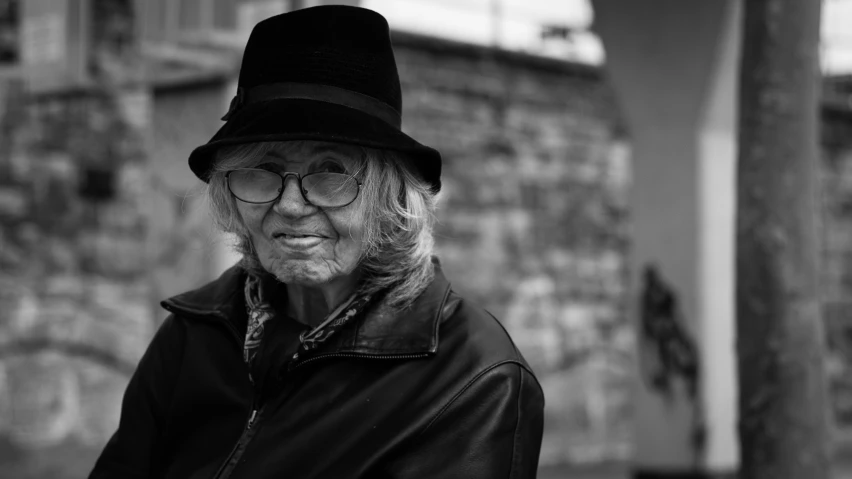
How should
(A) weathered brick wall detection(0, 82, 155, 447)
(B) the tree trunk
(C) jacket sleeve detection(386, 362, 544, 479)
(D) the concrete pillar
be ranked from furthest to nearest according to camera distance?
(A) weathered brick wall detection(0, 82, 155, 447), (D) the concrete pillar, (B) the tree trunk, (C) jacket sleeve detection(386, 362, 544, 479)

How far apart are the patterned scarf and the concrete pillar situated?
4275mm

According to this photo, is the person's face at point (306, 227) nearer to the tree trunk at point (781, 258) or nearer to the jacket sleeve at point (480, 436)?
the jacket sleeve at point (480, 436)

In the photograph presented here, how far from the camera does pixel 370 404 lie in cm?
179

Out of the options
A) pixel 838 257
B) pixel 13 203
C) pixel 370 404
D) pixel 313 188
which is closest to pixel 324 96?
pixel 313 188

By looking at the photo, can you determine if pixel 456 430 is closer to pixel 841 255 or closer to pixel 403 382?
pixel 403 382

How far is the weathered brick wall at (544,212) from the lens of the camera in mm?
8405

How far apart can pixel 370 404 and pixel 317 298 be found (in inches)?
11.6

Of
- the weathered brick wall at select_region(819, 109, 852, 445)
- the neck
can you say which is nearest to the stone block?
the neck

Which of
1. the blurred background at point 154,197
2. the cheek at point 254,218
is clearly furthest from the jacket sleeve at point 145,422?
the blurred background at point 154,197

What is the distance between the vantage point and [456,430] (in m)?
1.76

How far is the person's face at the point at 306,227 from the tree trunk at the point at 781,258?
5.84ft

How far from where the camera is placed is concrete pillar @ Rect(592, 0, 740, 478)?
5.93m

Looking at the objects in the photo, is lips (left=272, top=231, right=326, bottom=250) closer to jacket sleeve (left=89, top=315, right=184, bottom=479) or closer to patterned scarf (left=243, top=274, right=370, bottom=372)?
patterned scarf (left=243, top=274, right=370, bottom=372)

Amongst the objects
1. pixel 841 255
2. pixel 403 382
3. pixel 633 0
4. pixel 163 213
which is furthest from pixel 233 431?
pixel 841 255
